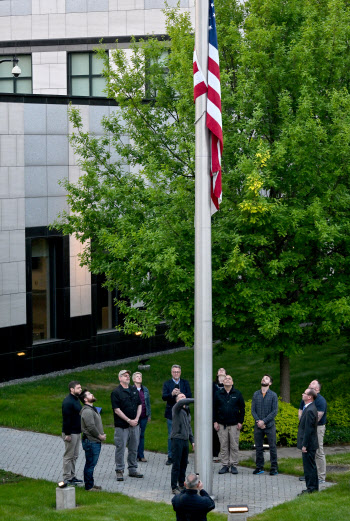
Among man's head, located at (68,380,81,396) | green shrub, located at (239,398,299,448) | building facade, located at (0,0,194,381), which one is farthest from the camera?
building facade, located at (0,0,194,381)

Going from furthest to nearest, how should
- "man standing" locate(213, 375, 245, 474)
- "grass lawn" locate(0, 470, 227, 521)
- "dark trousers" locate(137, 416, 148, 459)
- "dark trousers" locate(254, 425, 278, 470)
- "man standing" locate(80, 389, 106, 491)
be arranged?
1. "dark trousers" locate(137, 416, 148, 459)
2. "man standing" locate(213, 375, 245, 474)
3. "dark trousers" locate(254, 425, 278, 470)
4. "man standing" locate(80, 389, 106, 491)
5. "grass lawn" locate(0, 470, 227, 521)

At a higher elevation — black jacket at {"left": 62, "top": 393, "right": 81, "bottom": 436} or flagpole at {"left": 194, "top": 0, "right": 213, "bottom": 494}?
flagpole at {"left": 194, "top": 0, "right": 213, "bottom": 494}

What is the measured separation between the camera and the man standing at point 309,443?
14.4m

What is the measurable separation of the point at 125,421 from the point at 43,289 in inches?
461

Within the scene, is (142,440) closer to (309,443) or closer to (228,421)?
(228,421)

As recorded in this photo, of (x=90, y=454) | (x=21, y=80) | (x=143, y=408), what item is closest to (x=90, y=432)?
(x=90, y=454)

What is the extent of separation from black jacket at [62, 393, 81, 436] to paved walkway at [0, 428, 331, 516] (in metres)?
1.22

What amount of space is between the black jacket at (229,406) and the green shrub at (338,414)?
15.2 feet

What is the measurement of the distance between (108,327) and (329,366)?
7685mm

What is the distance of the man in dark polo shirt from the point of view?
51.7 ft

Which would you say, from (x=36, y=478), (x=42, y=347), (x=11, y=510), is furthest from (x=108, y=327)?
(x=11, y=510)

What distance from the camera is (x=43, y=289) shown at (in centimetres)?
2694

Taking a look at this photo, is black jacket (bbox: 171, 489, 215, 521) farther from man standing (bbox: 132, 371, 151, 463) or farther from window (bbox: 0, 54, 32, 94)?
window (bbox: 0, 54, 32, 94)

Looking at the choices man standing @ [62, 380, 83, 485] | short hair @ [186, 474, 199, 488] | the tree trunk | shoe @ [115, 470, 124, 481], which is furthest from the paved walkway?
the tree trunk
